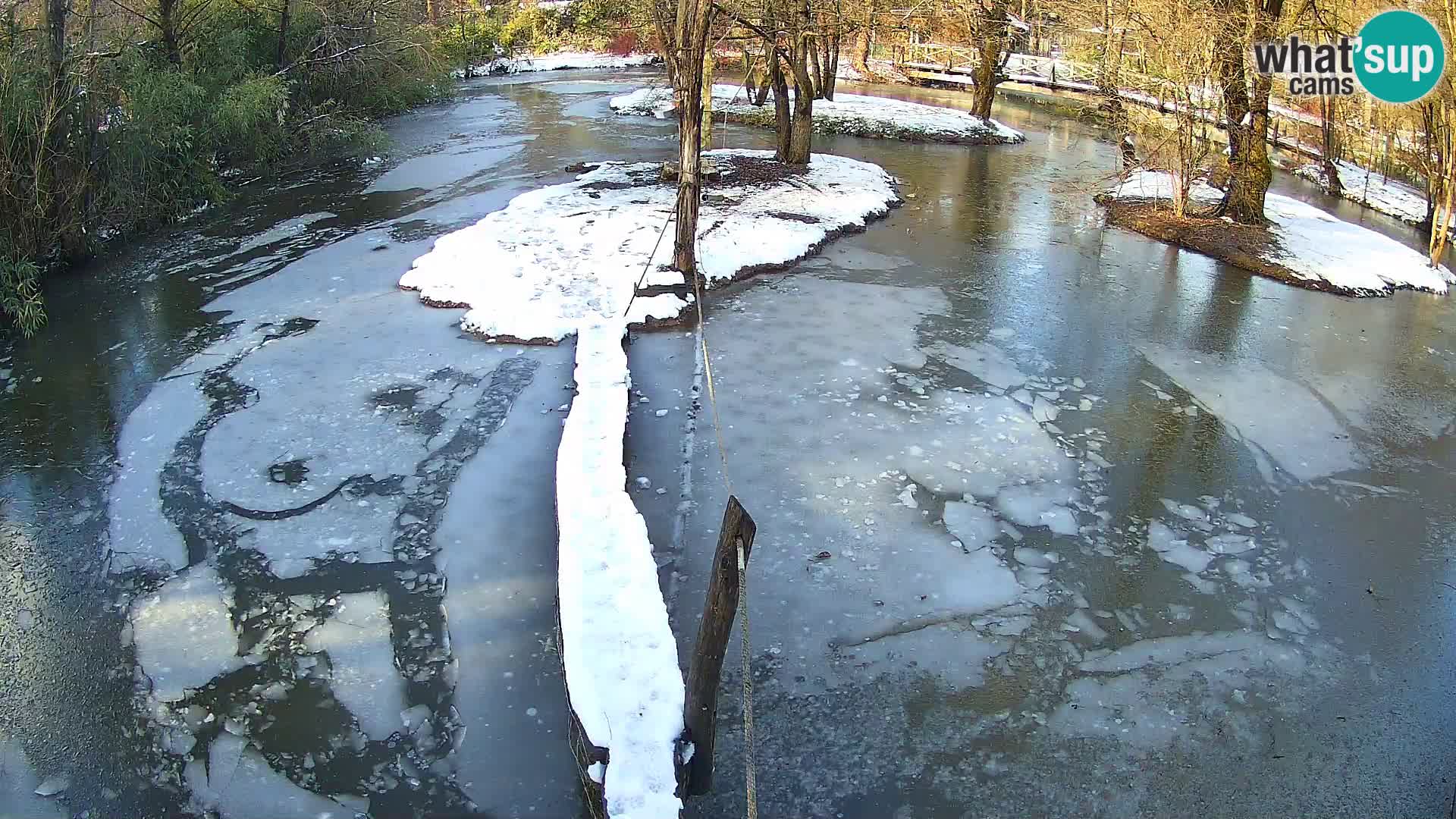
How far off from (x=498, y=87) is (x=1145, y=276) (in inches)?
892

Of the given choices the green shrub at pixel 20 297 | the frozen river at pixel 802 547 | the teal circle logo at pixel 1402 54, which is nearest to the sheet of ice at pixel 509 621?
the frozen river at pixel 802 547

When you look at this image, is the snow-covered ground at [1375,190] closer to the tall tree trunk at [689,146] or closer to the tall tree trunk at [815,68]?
the tall tree trunk at [815,68]

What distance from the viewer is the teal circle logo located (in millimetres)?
12695

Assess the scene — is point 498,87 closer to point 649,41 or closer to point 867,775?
point 649,41

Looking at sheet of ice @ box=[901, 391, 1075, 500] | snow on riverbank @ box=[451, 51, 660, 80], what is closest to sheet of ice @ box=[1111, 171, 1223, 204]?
sheet of ice @ box=[901, 391, 1075, 500]

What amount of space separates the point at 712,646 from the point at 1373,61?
14.9m

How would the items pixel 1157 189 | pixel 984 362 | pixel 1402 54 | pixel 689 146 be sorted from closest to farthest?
pixel 984 362 → pixel 689 146 → pixel 1402 54 → pixel 1157 189

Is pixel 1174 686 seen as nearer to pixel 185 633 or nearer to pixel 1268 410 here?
pixel 1268 410

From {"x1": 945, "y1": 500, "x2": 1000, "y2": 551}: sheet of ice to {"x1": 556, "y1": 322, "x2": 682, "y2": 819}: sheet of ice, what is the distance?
2.07 metres

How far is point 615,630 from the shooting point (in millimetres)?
4738

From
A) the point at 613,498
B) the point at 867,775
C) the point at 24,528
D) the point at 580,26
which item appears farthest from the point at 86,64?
the point at 580,26

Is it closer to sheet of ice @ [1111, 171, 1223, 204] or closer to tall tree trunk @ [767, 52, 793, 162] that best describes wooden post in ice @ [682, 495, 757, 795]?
tall tree trunk @ [767, 52, 793, 162]

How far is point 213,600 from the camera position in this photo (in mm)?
5629

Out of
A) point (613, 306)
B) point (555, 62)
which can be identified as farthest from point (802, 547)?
point (555, 62)
